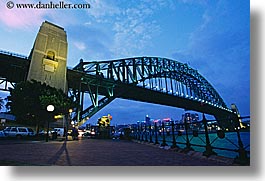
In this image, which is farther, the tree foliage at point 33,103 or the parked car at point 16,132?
the tree foliage at point 33,103

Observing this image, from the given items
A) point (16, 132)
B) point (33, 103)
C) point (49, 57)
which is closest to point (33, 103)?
point (33, 103)

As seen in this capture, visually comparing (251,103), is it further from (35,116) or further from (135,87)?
(135,87)

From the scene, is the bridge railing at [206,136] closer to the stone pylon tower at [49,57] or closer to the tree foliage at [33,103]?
the tree foliage at [33,103]

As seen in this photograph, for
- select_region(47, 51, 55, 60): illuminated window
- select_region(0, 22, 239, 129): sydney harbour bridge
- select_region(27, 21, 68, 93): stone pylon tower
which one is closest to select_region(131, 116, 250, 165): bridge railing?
select_region(0, 22, 239, 129): sydney harbour bridge

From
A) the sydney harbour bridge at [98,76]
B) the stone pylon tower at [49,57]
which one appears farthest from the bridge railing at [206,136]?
the stone pylon tower at [49,57]

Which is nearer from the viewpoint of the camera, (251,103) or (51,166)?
(51,166)

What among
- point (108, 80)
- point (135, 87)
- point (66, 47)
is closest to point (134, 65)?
point (135, 87)
